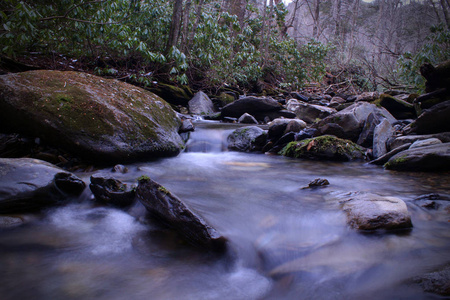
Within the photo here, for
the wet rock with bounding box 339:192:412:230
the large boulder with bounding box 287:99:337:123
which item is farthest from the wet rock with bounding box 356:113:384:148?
the wet rock with bounding box 339:192:412:230

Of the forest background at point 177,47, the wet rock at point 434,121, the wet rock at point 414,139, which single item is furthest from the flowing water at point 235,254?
the forest background at point 177,47

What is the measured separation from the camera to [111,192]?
2.86m

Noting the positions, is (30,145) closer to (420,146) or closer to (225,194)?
(225,194)

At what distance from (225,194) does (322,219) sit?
3.97 feet

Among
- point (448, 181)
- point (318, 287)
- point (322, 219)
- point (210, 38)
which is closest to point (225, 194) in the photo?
point (322, 219)

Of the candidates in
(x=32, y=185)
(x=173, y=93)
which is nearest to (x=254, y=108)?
A: (x=173, y=93)

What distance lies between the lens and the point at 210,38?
956cm

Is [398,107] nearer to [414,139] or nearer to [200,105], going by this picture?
[414,139]

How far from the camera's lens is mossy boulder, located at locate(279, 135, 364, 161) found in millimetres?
5285

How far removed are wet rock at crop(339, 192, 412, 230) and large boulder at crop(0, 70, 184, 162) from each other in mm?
3225

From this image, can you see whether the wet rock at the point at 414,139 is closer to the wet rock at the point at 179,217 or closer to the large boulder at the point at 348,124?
the large boulder at the point at 348,124

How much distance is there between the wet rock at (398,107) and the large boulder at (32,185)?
8.18 m

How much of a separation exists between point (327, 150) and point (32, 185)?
15.2 ft

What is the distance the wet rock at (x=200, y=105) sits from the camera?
9695 millimetres
